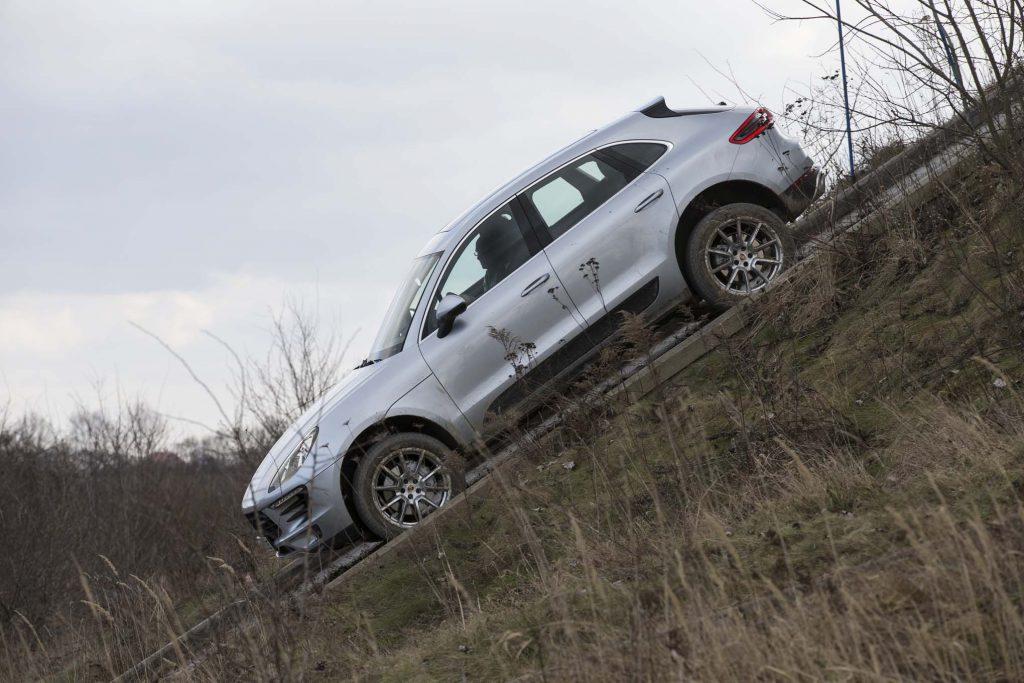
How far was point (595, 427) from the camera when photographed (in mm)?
7535

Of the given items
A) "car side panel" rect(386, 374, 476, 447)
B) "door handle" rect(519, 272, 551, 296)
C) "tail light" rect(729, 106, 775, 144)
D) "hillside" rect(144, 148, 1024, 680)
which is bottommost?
"hillside" rect(144, 148, 1024, 680)

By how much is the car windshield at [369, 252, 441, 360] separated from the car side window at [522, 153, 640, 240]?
90 centimetres

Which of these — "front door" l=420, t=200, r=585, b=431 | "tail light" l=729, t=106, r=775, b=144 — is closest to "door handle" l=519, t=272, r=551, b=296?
"front door" l=420, t=200, r=585, b=431

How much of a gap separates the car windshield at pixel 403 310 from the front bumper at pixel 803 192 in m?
2.79

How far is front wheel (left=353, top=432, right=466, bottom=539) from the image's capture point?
782 centimetres

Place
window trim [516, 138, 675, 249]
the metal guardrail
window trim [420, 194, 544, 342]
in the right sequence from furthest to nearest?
window trim [516, 138, 675, 249] → window trim [420, 194, 544, 342] → the metal guardrail

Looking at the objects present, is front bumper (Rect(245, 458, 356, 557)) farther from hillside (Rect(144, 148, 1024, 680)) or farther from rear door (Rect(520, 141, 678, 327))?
rear door (Rect(520, 141, 678, 327))

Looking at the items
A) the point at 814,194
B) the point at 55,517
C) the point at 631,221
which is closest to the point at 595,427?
the point at 631,221

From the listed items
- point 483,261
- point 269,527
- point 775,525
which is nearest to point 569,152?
point 483,261

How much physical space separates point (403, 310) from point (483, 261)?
756mm

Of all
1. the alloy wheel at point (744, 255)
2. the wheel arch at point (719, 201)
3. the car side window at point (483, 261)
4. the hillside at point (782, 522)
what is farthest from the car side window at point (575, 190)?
the hillside at point (782, 522)

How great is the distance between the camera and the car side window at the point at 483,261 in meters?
8.31

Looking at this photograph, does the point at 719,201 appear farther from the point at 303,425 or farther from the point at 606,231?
the point at 303,425

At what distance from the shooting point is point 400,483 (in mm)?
7938
